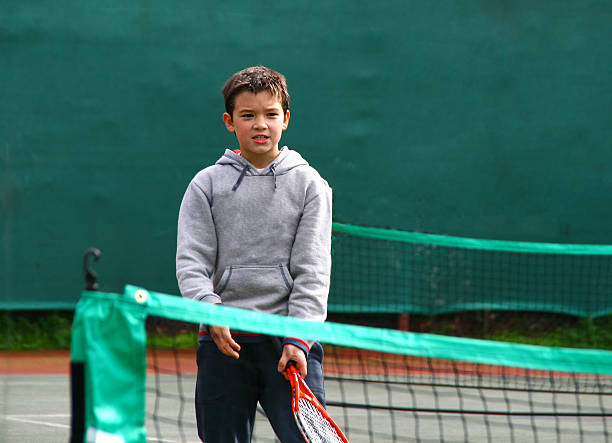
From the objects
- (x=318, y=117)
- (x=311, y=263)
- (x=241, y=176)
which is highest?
(x=318, y=117)

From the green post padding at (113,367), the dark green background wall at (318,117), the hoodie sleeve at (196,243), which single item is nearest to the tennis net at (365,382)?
the green post padding at (113,367)

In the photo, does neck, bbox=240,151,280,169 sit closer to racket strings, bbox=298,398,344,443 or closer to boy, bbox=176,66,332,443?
boy, bbox=176,66,332,443

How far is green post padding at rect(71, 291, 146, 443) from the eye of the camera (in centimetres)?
186

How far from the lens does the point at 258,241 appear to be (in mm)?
2617

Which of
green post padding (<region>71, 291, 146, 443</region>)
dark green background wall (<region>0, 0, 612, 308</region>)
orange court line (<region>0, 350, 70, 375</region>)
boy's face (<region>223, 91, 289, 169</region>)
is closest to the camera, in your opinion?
green post padding (<region>71, 291, 146, 443</region>)

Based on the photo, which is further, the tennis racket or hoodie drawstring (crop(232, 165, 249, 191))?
hoodie drawstring (crop(232, 165, 249, 191))

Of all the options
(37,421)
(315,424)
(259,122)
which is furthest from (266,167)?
(37,421)

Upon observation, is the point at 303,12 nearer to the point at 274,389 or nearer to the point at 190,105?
the point at 190,105

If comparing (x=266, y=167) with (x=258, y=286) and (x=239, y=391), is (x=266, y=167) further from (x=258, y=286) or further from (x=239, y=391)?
(x=239, y=391)

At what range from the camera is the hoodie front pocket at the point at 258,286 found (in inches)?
102

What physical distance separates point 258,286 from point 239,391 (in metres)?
0.30

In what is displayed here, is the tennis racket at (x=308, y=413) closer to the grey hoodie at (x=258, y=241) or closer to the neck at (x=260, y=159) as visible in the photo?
the grey hoodie at (x=258, y=241)

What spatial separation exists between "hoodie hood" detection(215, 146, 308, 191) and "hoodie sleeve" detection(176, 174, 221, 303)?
110mm

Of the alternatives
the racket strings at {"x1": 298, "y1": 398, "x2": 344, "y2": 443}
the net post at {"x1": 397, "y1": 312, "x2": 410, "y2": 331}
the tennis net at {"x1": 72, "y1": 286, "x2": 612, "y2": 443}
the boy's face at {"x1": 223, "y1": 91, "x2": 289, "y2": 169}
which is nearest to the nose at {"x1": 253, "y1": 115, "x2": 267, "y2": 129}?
the boy's face at {"x1": 223, "y1": 91, "x2": 289, "y2": 169}
